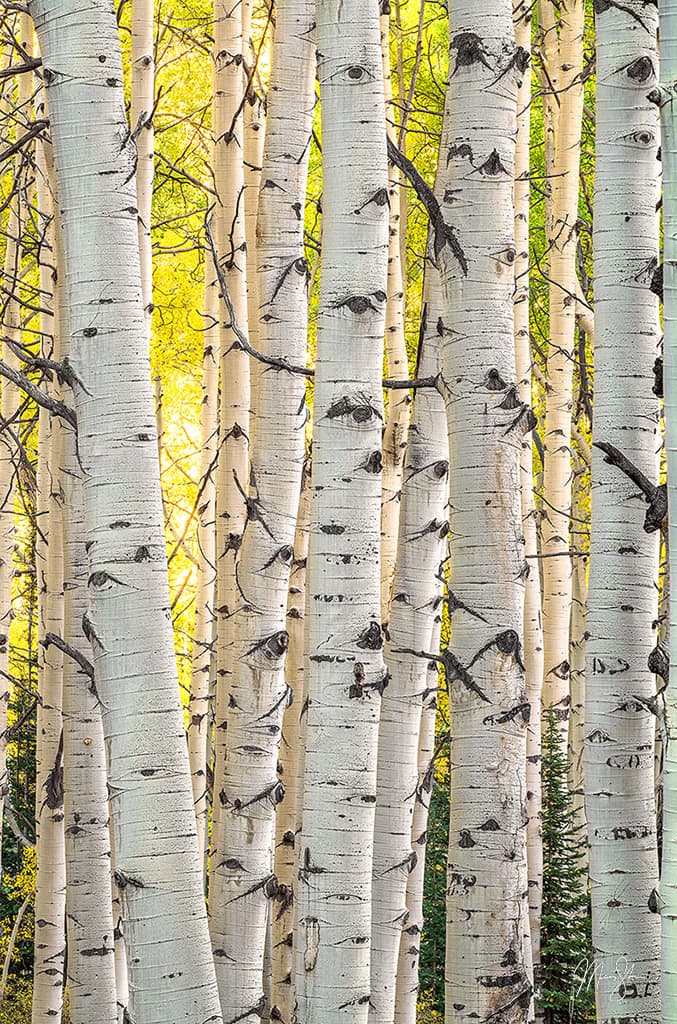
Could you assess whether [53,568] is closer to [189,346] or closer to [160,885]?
[160,885]

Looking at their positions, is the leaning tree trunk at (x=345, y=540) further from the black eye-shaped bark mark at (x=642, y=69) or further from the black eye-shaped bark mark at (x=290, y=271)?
the black eye-shaped bark mark at (x=290, y=271)

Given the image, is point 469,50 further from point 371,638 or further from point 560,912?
point 560,912

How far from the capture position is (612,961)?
247 centimetres

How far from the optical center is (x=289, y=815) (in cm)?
535

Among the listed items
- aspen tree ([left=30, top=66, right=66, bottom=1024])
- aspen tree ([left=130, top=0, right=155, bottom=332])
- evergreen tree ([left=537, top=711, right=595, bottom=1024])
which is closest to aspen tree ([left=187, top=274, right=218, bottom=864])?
aspen tree ([left=30, top=66, right=66, bottom=1024])

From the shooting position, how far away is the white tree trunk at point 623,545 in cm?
248

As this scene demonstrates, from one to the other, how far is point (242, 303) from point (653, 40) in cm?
279

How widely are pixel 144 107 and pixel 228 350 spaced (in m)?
1.23

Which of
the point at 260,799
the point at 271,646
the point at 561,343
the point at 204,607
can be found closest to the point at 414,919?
the point at 260,799

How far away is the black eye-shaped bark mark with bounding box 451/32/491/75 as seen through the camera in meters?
2.63

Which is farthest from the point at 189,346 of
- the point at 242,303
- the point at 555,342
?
the point at 242,303

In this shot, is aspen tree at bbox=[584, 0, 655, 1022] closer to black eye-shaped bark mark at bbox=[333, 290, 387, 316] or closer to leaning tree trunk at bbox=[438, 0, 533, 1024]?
leaning tree trunk at bbox=[438, 0, 533, 1024]

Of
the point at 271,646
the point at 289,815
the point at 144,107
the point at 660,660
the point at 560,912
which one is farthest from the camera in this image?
the point at 560,912

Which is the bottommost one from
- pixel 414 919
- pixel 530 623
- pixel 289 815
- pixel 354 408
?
pixel 414 919
